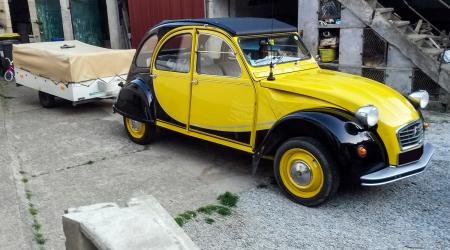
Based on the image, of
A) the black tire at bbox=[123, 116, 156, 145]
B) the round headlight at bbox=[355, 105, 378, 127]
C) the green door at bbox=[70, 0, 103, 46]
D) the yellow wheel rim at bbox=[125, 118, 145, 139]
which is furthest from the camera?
the green door at bbox=[70, 0, 103, 46]

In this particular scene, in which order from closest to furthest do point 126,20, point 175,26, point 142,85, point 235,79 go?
1. point 235,79
2. point 175,26
3. point 142,85
4. point 126,20

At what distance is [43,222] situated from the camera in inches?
177

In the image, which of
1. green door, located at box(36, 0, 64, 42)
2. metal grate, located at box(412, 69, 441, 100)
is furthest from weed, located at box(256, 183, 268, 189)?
green door, located at box(36, 0, 64, 42)

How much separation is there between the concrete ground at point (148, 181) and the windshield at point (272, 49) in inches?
57.2

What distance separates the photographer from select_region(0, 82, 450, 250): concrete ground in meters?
4.37

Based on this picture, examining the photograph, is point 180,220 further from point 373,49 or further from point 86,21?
point 86,21

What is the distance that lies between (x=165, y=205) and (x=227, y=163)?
1.47 m

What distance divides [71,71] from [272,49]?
14.6ft

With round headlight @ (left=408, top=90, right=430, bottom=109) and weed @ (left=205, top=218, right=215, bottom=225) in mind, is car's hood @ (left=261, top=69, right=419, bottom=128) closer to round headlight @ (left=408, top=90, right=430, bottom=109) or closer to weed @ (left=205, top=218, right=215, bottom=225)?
round headlight @ (left=408, top=90, right=430, bottom=109)

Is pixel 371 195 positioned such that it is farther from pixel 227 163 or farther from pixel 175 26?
pixel 175 26

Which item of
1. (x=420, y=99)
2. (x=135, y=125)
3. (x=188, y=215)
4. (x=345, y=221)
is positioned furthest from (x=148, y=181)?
(x=420, y=99)

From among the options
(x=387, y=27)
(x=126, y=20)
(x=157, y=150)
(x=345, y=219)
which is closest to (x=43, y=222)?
(x=157, y=150)

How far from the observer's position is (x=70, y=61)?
27.1 feet

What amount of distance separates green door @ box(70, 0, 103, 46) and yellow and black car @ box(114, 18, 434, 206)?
A: 1054 cm
